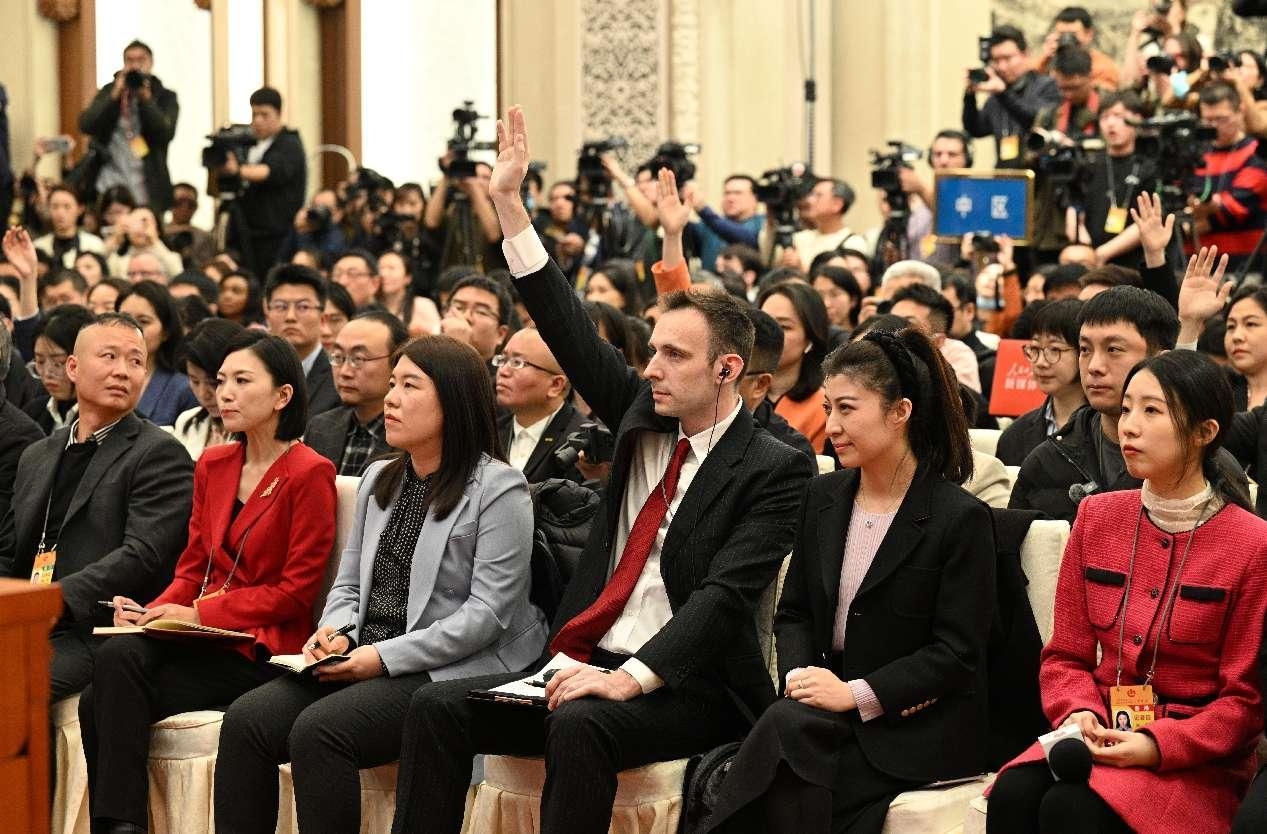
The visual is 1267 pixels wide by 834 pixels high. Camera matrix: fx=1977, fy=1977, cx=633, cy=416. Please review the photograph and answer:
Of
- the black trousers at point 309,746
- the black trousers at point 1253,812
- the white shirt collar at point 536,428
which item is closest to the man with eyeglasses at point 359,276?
the white shirt collar at point 536,428

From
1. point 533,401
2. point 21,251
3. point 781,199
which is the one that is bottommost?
point 533,401

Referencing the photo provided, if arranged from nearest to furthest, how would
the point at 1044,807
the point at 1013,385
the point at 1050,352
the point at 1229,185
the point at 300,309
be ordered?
1. the point at 1044,807
2. the point at 1050,352
3. the point at 1013,385
4. the point at 300,309
5. the point at 1229,185

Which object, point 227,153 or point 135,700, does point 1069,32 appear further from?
point 135,700

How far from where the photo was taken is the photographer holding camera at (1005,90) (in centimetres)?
865

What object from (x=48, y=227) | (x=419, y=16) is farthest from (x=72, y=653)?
(x=419, y=16)

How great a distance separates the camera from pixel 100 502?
4461mm

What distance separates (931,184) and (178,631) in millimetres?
5045

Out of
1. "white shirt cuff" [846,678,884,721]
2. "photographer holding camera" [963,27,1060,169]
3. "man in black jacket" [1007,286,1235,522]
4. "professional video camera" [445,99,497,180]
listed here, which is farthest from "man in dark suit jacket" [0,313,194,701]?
"photographer holding camera" [963,27,1060,169]

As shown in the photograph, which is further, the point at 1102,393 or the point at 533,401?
the point at 533,401

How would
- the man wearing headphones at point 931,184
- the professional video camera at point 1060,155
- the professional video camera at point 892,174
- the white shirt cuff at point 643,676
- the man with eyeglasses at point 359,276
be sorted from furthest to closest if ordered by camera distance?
the professional video camera at point 892,174 < the man wearing headphones at point 931,184 < the man with eyeglasses at point 359,276 < the professional video camera at point 1060,155 < the white shirt cuff at point 643,676

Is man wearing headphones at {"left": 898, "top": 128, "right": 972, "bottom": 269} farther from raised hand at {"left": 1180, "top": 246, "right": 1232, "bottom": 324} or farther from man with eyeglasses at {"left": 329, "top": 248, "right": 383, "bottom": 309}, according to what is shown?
raised hand at {"left": 1180, "top": 246, "right": 1232, "bottom": 324}

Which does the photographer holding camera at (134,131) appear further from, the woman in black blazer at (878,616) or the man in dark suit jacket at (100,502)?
the woman in black blazer at (878,616)

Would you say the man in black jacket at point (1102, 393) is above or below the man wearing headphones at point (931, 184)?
below

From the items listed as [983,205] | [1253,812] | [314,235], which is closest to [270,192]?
[314,235]
